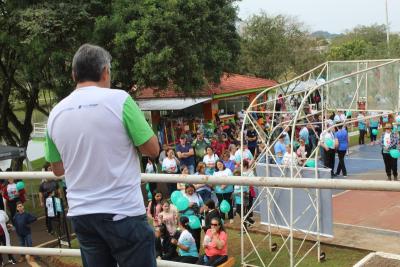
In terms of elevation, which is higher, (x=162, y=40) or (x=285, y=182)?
(x=162, y=40)

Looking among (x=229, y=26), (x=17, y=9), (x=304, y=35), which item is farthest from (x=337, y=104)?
(x=304, y=35)

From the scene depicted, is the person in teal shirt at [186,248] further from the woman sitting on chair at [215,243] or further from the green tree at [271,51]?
the green tree at [271,51]

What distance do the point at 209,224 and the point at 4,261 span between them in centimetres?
528

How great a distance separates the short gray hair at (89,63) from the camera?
2072 mm

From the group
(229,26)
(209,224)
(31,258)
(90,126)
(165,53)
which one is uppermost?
(229,26)

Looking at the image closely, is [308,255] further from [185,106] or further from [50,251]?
[185,106]

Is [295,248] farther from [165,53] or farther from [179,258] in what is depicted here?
[165,53]

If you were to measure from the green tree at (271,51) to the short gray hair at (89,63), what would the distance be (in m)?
32.2

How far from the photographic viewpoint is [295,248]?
11.2m

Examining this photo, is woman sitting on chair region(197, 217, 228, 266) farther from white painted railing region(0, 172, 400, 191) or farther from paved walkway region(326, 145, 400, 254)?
white painted railing region(0, 172, 400, 191)

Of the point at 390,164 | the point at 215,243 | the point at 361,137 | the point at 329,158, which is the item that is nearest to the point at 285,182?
the point at 215,243

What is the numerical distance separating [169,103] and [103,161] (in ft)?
75.9

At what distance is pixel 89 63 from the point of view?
82.0 inches

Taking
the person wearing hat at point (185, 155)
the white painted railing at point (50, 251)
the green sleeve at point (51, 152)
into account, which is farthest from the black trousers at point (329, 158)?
the green sleeve at point (51, 152)
